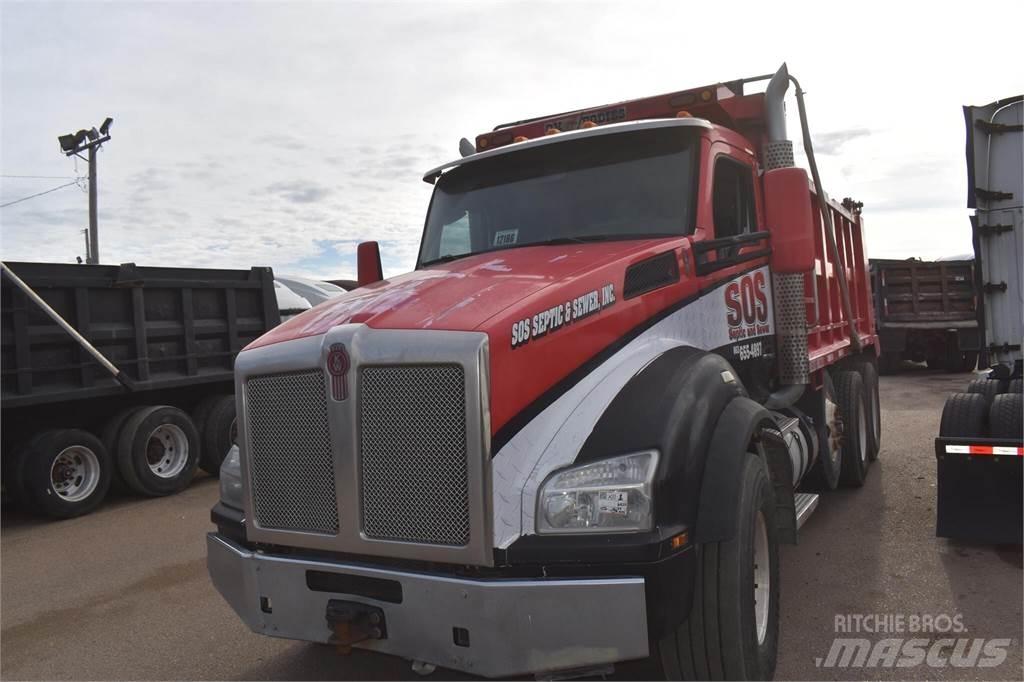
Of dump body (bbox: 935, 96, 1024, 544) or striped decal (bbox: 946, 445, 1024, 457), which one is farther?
dump body (bbox: 935, 96, 1024, 544)

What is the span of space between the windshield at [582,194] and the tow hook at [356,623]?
2096mm

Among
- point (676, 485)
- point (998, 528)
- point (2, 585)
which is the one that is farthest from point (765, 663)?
point (2, 585)

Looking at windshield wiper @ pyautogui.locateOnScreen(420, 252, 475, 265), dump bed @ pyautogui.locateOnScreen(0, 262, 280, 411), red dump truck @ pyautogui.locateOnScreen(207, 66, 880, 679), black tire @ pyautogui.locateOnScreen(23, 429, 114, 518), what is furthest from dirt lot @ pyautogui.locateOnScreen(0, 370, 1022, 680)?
windshield wiper @ pyautogui.locateOnScreen(420, 252, 475, 265)

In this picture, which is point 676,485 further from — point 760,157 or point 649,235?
point 760,157

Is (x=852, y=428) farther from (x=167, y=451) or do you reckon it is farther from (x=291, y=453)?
(x=167, y=451)

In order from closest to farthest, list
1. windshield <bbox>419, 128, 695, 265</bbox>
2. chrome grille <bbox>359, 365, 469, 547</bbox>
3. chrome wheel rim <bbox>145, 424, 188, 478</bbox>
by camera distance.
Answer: chrome grille <bbox>359, 365, 469, 547</bbox> → windshield <bbox>419, 128, 695, 265</bbox> → chrome wheel rim <bbox>145, 424, 188, 478</bbox>

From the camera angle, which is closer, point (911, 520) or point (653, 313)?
point (653, 313)

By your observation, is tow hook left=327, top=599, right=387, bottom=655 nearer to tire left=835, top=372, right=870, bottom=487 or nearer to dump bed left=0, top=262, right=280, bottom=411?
tire left=835, top=372, right=870, bottom=487

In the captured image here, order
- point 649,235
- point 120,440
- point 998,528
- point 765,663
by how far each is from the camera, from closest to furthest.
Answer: point 765,663, point 649,235, point 998,528, point 120,440

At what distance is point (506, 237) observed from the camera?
4.28 meters

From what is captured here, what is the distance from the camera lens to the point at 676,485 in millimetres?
2730

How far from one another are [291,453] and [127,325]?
5.78m

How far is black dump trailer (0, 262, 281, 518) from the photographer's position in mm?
7047

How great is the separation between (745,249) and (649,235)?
81 cm
